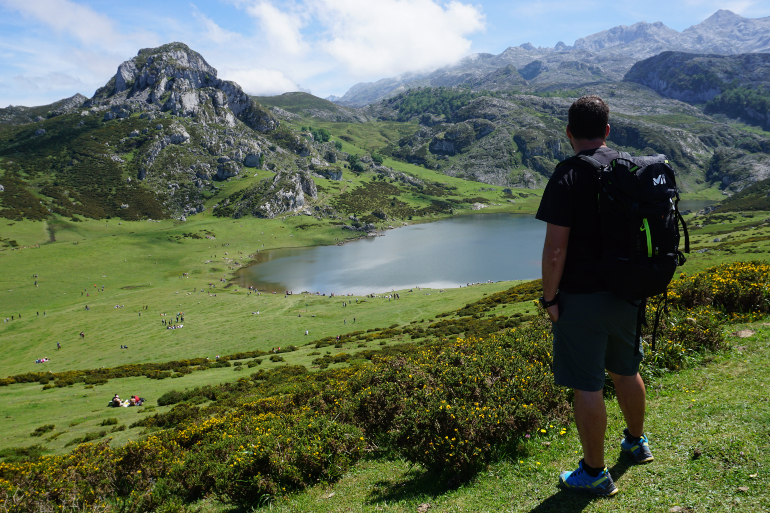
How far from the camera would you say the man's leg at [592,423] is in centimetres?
399

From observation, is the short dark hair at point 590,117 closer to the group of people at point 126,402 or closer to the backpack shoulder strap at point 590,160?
the backpack shoulder strap at point 590,160

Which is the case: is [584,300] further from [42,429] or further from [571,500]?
[42,429]

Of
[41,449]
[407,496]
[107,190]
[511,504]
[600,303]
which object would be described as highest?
[107,190]

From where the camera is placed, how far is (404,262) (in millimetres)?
108312

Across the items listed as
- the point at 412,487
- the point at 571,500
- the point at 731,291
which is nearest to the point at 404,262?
the point at 731,291

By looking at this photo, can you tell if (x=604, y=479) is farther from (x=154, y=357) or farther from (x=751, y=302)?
(x=154, y=357)

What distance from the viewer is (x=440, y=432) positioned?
585 centimetres

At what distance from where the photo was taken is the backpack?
11.4 feet

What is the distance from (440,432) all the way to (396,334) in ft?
109

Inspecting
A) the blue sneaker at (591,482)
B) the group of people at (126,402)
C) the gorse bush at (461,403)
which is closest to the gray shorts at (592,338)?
the blue sneaker at (591,482)

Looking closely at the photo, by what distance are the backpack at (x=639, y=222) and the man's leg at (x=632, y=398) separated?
1.29 m

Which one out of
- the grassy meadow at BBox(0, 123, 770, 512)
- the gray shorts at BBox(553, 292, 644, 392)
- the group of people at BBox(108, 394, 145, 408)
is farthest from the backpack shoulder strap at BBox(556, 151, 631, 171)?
the group of people at BBox(108, 394, 145, 408)

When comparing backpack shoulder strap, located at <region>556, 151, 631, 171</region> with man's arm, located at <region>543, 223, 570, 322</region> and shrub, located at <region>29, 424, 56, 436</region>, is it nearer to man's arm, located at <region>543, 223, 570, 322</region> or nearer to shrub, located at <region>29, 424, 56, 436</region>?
man's arm, located at <region>543, 223, 570, 322</region>

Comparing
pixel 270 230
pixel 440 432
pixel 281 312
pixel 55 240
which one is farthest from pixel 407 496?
pixel 55 240
